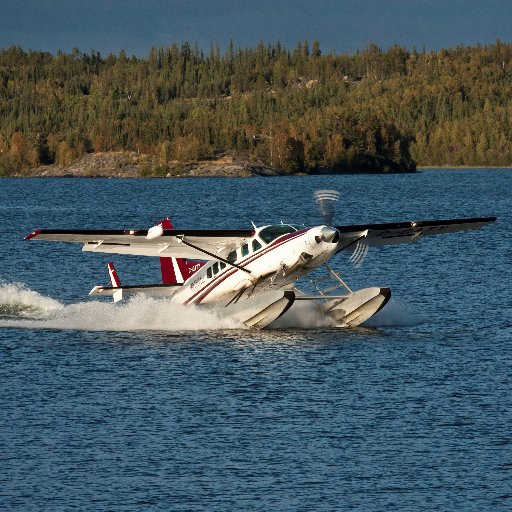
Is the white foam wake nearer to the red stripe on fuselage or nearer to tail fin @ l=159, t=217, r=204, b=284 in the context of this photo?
the red stripe on fuselage

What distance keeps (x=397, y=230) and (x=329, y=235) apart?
4.93 meters

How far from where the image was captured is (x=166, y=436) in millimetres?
21312

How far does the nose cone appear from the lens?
29031mm

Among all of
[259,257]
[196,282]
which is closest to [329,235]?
[259,257]

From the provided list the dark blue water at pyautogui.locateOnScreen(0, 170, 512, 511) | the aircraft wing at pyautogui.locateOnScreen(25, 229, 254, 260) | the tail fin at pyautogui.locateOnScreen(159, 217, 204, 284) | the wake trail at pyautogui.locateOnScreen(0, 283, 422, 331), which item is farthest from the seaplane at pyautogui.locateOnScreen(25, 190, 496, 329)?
the tail fin at pyautogui.locateOnScreen(159, 217, 204, 284)

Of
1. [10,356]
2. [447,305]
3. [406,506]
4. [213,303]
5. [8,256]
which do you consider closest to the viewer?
[406,506]

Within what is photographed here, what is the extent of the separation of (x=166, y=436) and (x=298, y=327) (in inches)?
459

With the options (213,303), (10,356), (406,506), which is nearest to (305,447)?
(406,506)

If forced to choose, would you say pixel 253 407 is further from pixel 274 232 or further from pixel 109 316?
pixel 109 316

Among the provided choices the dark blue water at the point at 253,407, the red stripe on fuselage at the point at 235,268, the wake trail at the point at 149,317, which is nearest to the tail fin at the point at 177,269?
the wake trail at the point at 149,317

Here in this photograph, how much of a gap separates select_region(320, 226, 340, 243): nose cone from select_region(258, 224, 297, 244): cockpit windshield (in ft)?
4.85

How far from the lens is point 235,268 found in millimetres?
31953

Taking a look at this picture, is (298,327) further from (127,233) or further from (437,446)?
(437,446)

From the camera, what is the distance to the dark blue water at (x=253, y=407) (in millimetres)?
18391
